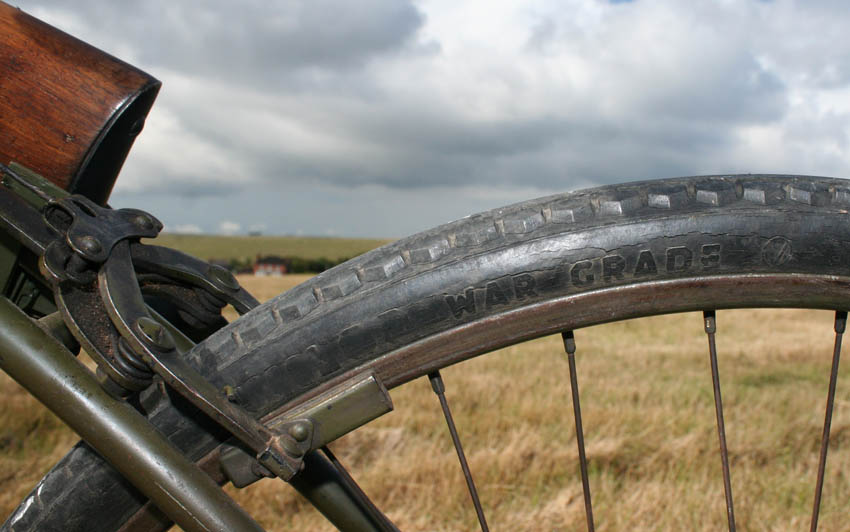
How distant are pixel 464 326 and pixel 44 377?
633 mm

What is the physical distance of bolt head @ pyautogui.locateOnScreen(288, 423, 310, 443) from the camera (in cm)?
100

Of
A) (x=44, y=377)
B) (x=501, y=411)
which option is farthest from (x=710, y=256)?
(x=501, y=411)

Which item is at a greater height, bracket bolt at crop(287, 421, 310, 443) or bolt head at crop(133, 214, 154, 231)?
bolt head at crop(133, 214, 154, 231)

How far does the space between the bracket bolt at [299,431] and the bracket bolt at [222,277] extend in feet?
1.15

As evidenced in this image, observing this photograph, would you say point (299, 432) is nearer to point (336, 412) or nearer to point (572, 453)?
point (336, 412)

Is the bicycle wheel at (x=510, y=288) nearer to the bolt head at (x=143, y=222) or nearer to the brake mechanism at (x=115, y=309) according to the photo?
the brake mechanism at (x=115, y=309)

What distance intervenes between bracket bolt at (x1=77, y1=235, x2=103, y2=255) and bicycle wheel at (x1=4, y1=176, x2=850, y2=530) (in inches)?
9.7

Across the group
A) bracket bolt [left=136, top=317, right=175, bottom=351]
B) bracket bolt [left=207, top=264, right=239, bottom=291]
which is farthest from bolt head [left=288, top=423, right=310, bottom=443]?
bracket bolt [left=207, top=264, right=239, bottom=291]

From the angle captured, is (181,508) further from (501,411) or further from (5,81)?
(501,411)

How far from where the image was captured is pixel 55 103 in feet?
3.97

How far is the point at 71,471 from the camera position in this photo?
3.58ft

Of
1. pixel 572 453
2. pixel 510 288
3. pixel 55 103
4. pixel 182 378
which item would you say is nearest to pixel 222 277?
pixel 182 378

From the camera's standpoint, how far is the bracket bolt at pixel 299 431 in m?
1.00

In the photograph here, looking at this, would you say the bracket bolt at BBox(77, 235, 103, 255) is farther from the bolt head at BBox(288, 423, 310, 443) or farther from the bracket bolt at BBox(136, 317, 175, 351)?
the bolt head at BBox(288, 423, 310, 443)
